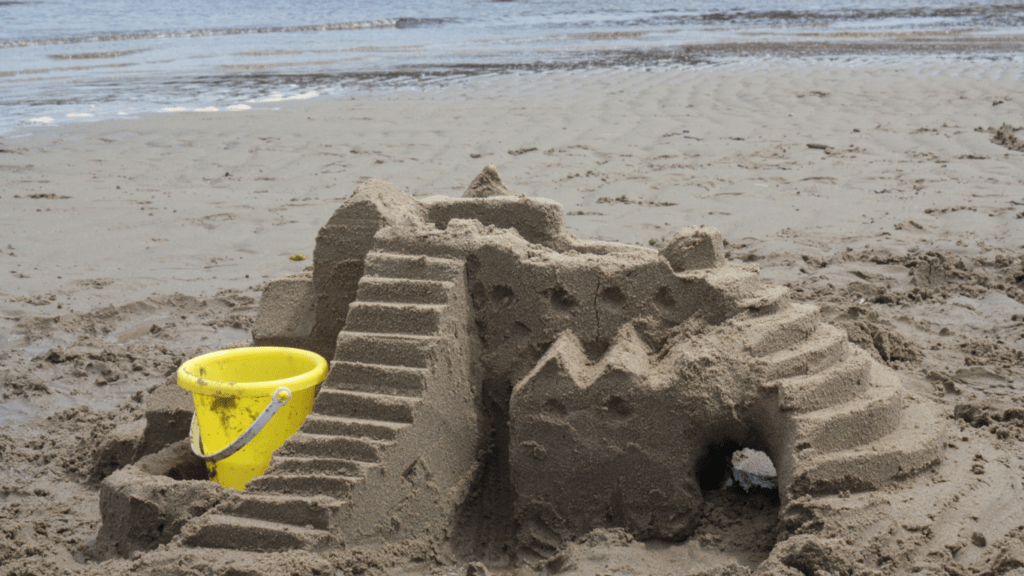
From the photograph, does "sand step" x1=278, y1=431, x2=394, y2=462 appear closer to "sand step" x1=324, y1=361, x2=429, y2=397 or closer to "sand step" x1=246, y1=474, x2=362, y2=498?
"sand step" x1=246, y1=474, x2=362, y2=498

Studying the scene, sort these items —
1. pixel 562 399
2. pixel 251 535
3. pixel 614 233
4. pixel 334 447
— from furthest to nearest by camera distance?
pixel 614 233, pixel 562 399, pixel 334 447, pixel 251 535

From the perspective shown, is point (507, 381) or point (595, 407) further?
point (507, 381)

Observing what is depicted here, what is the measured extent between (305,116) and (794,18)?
1734 cm

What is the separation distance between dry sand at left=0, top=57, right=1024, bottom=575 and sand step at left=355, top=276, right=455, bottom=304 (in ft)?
2.64

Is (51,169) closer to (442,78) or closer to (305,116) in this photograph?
(305,116)

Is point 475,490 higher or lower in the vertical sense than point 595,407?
lower

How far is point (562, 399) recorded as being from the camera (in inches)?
110

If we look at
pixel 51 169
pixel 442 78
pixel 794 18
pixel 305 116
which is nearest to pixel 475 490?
pixel 51 169

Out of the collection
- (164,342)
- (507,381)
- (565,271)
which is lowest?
(164,342)

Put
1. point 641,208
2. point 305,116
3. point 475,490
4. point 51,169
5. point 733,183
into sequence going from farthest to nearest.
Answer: point 305,116 < point 51,169 < point 733,183 < point 641,208 < point 475,490

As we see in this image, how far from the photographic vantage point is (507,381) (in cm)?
306

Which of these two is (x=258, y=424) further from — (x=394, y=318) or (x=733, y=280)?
(x=733, y=280)

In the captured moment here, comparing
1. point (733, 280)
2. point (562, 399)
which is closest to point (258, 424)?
point (562, 399)

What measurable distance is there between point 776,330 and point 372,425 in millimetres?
1291
